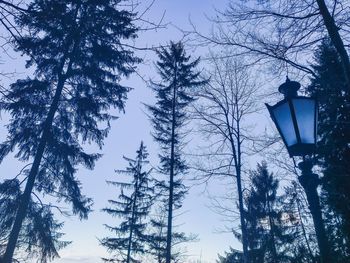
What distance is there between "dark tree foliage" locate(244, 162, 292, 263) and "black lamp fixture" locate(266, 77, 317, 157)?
2110 centimetres

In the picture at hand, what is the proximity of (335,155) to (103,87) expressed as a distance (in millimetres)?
8841

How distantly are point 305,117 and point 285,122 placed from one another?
0.64 ft

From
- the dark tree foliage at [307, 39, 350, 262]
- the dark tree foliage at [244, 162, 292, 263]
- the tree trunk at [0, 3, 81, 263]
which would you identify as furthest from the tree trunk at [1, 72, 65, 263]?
the dark tree foliage at [244, 162, 292, 263]

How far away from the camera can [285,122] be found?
2.98 meters

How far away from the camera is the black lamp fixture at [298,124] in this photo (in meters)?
2.88

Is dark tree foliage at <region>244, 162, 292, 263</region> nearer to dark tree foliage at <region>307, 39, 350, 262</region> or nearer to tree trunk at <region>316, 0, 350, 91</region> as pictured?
dark tree foliage at <region>307, 39, 350, 262</region>

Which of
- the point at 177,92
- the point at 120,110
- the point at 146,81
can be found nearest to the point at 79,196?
the point at 120,110

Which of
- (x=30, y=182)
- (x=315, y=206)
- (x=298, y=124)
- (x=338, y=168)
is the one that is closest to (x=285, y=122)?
(x=298, y=124)

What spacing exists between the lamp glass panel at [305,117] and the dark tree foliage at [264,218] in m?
21.1

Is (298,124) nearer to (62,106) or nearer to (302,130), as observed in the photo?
(302,130)

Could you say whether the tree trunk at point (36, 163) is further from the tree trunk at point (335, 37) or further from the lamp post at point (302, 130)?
the lamp post at point (302, 130)

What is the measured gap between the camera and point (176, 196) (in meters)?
16.3

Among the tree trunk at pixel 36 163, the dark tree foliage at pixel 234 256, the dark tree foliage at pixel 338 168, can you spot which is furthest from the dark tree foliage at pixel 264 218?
the tree trunk at pixel 36 163

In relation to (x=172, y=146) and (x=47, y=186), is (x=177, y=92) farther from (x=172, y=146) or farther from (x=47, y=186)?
(x=47, y=186)
